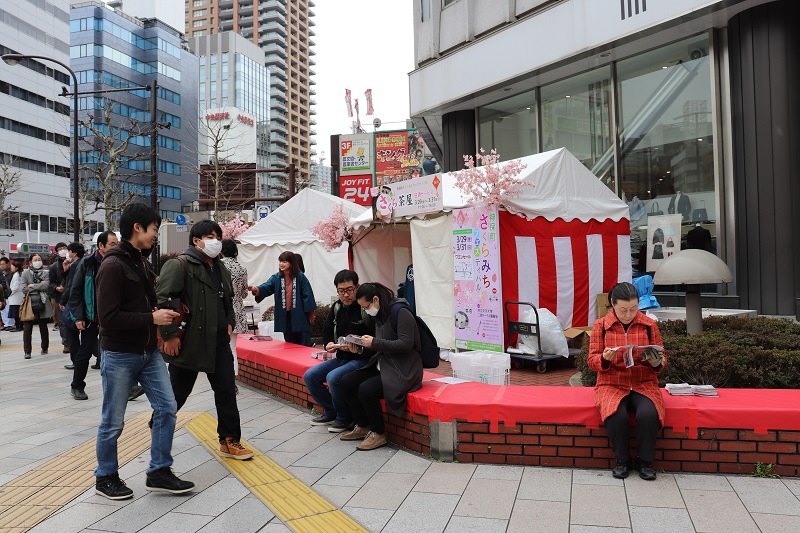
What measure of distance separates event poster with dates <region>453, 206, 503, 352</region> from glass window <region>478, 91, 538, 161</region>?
7.15 meters

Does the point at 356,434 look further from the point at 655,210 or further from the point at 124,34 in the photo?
the point at 124,34

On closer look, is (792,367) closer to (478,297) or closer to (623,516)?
(623,516)

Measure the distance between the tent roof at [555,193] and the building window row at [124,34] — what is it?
78.1 metres

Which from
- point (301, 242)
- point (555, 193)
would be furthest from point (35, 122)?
point (555, 193)

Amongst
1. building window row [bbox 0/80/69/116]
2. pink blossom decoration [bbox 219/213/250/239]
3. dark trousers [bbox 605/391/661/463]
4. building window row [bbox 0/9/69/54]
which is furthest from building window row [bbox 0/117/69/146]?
dark trousers [bbox 605/391/661/463]

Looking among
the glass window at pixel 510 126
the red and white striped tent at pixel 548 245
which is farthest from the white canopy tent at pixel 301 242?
the red and white striped tent at pixel 548 245

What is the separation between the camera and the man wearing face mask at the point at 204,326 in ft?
15.0

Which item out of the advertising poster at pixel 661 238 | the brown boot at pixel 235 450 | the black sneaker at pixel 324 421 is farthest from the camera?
the advertising poster at pixel 661 238

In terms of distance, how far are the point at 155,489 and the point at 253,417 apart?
7.39ft

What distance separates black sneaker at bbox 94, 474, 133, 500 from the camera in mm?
4090

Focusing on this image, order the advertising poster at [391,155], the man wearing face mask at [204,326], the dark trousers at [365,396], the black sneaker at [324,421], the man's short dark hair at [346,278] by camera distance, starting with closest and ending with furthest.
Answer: the man wearing face mask at [204,326], the dark trousers at [365,396], the man's short dark hair at [346,278], the black sneaker at [324,421], the advertising poster at [391,155]

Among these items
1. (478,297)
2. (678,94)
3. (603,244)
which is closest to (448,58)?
(678,94)

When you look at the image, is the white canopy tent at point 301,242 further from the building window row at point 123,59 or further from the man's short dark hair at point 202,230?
the building window row at point 123,59

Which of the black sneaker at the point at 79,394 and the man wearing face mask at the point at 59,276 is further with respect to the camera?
the man wearing face mask at the point at 59,276
